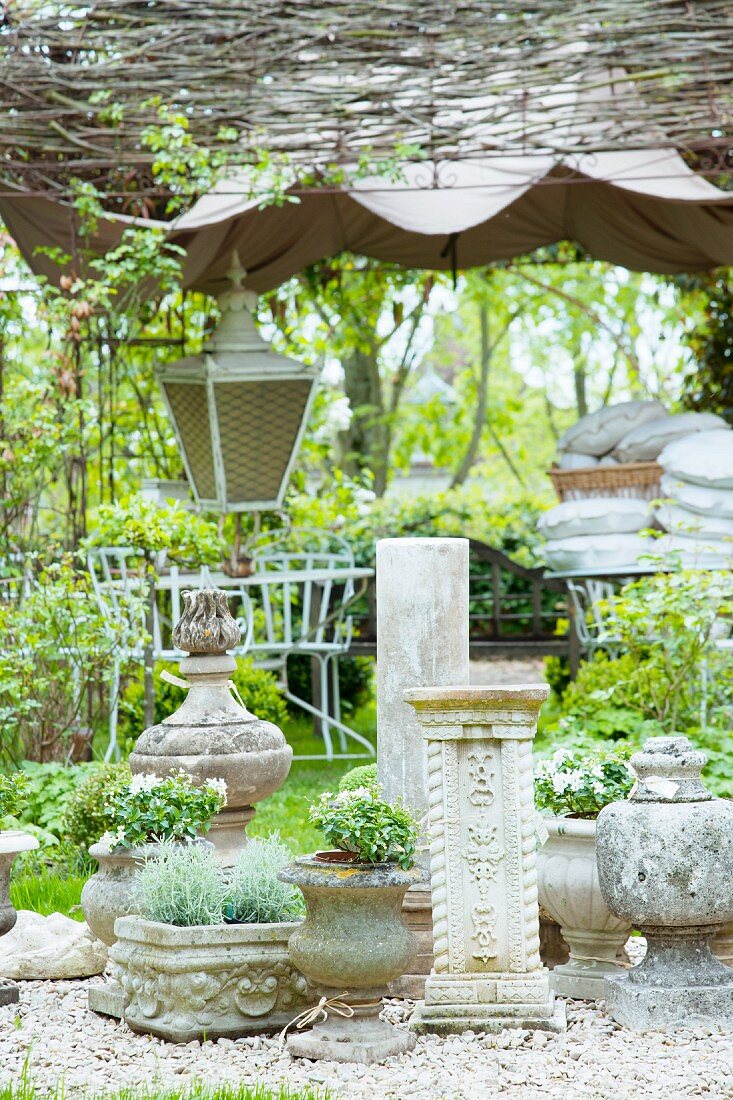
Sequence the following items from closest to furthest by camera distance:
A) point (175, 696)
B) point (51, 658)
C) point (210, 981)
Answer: point (210, 981)
point (51, 658)
point (175, 696)

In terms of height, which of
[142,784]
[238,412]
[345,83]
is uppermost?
[345,83]

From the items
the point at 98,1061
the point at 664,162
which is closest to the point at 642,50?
the point at 664,162

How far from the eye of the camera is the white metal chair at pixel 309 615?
24.3 feet

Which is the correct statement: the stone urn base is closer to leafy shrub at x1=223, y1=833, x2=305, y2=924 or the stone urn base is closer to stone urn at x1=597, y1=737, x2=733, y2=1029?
stone urn at x1=597, y1=737, x2=733, y2=1029

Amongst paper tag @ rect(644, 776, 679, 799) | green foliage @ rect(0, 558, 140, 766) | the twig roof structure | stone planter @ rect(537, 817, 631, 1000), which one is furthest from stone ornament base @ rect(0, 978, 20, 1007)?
the twig roof structure

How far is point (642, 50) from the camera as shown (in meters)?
7.32

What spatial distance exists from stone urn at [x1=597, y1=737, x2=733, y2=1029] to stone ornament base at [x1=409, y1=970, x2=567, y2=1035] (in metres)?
0.22

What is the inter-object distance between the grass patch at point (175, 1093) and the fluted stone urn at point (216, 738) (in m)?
1.35

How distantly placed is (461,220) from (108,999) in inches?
193

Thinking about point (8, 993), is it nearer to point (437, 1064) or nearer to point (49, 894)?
point (49, 894)

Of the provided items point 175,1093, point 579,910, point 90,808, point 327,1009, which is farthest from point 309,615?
point 175,1093

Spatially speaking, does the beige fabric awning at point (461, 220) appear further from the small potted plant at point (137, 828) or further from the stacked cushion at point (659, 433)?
the small potted plant at point (137, 828)

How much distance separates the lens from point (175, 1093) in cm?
317

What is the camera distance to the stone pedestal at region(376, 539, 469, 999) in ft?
14.8
